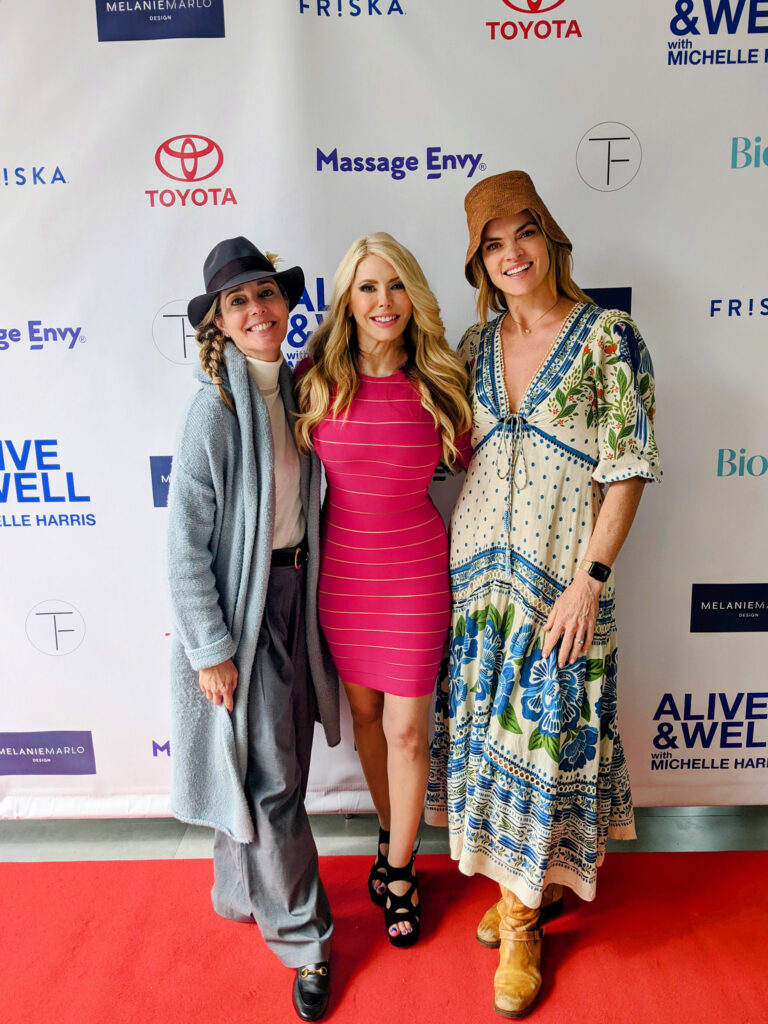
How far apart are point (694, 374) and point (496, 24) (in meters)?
1.11

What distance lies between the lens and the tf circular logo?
7.02 feet

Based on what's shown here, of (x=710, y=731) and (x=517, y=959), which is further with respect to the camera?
(x=710, y=731)

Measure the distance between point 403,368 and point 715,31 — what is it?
49.8 inches

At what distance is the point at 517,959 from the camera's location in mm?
1891

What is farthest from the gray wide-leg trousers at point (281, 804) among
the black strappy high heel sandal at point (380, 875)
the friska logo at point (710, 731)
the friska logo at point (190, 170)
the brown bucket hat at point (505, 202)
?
the friska logo at point (710, 731)

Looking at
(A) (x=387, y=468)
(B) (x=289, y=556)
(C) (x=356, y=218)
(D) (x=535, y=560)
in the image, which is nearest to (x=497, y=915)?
(D) (x=535, y=560)

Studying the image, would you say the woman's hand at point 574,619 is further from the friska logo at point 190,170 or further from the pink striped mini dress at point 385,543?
the friska logo at point 190,170

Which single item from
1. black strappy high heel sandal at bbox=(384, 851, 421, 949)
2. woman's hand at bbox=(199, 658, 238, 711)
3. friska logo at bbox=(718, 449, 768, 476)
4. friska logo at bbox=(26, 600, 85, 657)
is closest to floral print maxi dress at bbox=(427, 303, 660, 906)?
black strappy high heel sandal at bbox=(384, 851, 421, 949)

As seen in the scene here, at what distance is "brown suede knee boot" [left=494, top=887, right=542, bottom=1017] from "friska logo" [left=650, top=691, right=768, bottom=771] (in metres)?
0.79

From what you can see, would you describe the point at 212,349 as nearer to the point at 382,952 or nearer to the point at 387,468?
the point at 387,468

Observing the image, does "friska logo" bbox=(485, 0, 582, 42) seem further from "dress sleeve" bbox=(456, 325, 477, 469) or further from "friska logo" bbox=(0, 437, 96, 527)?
"friska logo" bbox=(0, 437, 96, 527)

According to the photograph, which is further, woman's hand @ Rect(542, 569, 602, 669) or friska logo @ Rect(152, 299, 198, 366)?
friska logo @ Rect(152, 299, 198, 366)

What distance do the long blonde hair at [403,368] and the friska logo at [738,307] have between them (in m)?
0.85

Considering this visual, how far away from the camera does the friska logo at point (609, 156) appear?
210cm
